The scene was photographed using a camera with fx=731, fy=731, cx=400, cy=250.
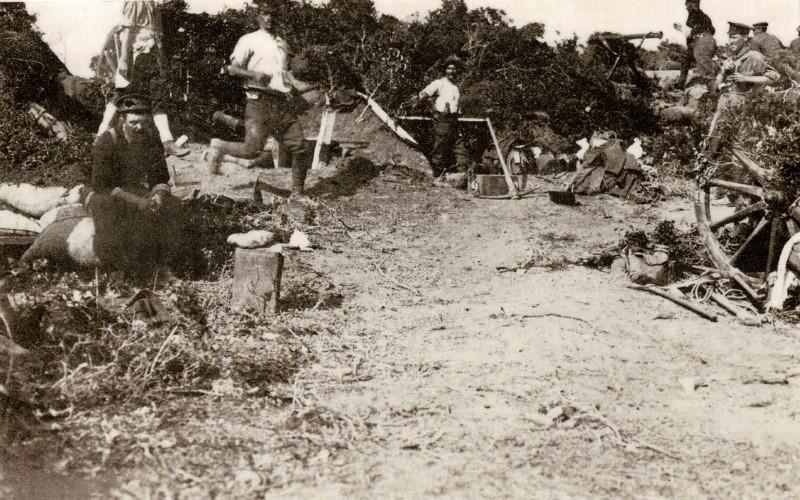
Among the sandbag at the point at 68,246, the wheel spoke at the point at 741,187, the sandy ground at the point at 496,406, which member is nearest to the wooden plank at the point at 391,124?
the sandy ground at the point at 496,406

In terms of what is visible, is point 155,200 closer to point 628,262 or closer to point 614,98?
point 628,262

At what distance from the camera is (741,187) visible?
19.6ft

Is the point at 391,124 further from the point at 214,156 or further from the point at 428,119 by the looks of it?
the point at 214,156

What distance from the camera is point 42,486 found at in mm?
2805

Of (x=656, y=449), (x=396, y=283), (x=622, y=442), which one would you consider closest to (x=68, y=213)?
(x=396, y=283)

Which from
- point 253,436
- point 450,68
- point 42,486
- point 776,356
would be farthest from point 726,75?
point 42,486

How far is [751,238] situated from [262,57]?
5122mm

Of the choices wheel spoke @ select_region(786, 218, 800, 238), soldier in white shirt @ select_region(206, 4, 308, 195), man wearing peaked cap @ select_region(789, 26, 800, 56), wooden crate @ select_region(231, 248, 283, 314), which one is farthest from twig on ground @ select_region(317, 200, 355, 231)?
man wearing peaked cap @ select_region(789, 26, 800, 56)

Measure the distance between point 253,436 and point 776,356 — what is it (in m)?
3.44

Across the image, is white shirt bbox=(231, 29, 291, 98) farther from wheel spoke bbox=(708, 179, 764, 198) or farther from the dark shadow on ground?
wheel spoke bbox=(708, 179, 764, 198)

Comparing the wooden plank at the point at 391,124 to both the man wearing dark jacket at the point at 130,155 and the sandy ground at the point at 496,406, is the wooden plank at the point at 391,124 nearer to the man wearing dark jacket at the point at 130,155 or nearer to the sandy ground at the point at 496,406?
the sandy ground at the point at 496,406

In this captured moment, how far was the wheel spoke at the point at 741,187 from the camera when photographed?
588 centimetres

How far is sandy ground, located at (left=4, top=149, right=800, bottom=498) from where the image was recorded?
3014 millimetres

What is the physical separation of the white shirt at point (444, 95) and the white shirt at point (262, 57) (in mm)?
3560
